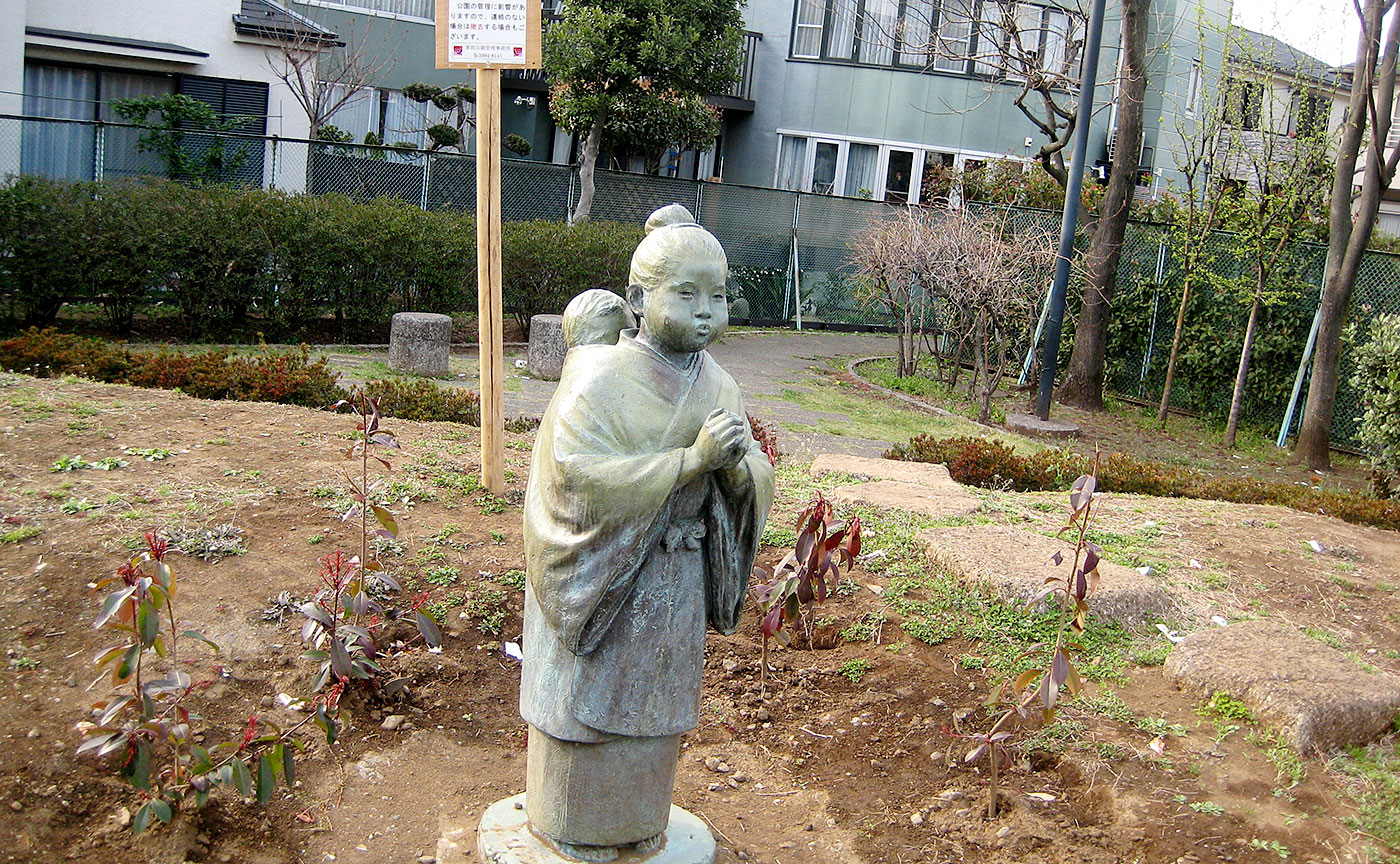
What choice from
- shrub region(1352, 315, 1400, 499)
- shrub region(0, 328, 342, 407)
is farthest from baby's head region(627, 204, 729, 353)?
shrub region(1352, 315, 1400, 499)

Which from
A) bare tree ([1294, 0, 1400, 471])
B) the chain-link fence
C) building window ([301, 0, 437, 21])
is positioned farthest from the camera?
building window ([301, 0, 437, 21])

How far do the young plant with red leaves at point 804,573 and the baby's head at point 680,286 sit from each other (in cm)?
191

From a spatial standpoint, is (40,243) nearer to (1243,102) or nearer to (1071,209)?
(1071,209)

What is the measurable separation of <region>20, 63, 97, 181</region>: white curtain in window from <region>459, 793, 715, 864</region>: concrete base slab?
40.1ft

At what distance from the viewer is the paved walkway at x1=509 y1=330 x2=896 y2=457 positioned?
9.80 meters

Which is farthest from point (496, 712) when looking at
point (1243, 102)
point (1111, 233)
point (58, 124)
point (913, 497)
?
point (58, 124)

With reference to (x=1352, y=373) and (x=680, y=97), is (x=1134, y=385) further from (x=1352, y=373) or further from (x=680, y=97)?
(x=680, y=97)

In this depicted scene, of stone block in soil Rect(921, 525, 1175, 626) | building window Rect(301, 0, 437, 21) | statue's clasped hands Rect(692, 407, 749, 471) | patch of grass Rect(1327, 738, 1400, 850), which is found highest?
building window Rect(301, 0, 437, 21)

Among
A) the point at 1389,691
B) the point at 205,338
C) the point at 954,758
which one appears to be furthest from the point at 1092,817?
the point at 205,338

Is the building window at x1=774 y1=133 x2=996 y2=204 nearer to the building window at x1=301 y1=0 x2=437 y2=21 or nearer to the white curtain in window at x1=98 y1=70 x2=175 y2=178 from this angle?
the building window at x1=301 y1=0 x2=437 y2=21

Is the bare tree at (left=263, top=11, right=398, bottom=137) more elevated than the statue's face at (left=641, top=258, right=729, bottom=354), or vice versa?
the bare tree at (left=263, top=11, right=398, bottom=137)

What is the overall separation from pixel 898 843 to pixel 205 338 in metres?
9.61

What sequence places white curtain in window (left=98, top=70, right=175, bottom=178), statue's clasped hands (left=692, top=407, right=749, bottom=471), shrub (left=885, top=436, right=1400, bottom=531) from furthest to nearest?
1. white curtain in window (left=98, top=70, right=175, bottom=178)
2. shrub (left=885, top=436, right=1400, bottom=531)
3. statue's clasped hands (left=692, top=407, right=749, bottom=471)

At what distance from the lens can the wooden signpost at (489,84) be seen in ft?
19.3
